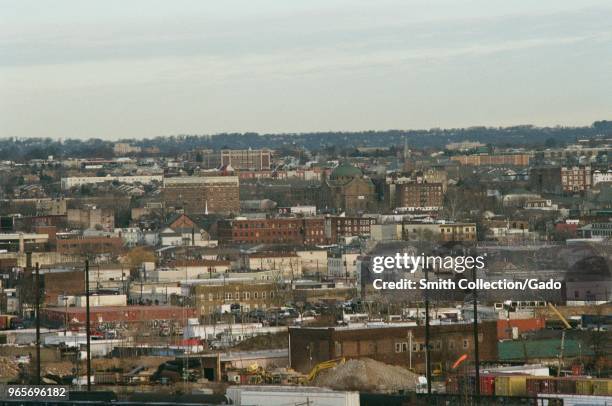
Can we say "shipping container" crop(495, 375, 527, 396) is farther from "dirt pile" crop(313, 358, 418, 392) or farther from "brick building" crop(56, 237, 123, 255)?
"brick building" crop(56, 237, 123, 255)

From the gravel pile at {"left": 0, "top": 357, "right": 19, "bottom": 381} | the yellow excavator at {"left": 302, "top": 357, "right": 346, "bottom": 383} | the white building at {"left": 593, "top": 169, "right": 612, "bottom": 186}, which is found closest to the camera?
the yellow excavator at {"left": 302, "top": 357, "right": 346, "bottom": 383}

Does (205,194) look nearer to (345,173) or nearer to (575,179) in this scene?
(345,173)

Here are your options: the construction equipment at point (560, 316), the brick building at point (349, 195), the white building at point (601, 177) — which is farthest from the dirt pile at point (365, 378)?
the white building at point (601, 177)

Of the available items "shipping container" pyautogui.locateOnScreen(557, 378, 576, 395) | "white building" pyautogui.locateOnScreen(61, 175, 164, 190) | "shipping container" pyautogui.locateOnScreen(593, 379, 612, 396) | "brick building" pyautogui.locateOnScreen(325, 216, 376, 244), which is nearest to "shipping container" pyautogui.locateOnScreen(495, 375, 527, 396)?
"shipping container" pyautogui.locateOnScreen(557, 378, 576, 395)

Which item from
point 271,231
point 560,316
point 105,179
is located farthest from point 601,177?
point 560,316

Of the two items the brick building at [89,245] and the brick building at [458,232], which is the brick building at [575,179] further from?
the brick building at [89,245]

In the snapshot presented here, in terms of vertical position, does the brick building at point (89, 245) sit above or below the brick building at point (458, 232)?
below
